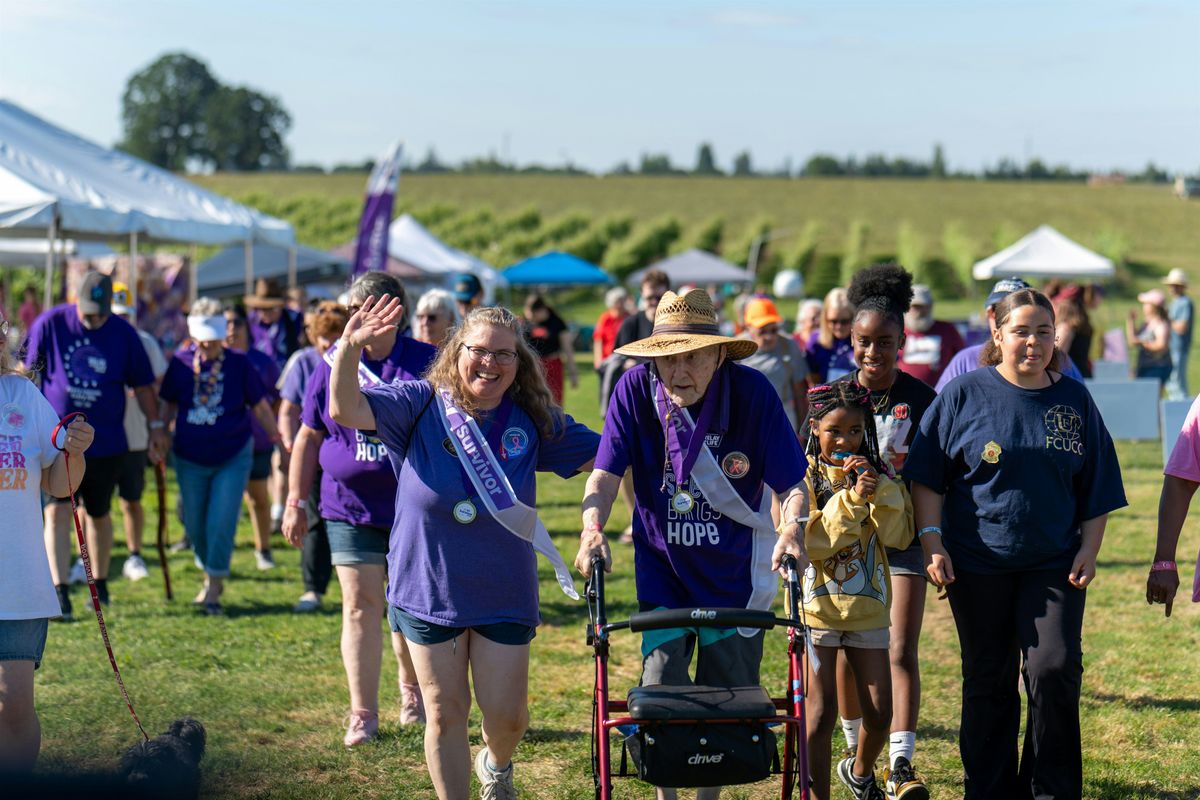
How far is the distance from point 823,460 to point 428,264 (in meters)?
27.6

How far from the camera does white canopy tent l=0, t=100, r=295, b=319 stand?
12250 millimetres

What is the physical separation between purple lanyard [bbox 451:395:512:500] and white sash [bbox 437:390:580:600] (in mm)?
17

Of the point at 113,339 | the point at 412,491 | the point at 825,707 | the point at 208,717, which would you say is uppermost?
the point at 113,339

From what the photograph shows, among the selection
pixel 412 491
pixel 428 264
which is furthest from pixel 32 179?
pixel 428 264

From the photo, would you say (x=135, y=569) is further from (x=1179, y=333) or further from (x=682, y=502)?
(x=1179, y=333)

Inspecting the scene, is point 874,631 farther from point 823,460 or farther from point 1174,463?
point 1174,463

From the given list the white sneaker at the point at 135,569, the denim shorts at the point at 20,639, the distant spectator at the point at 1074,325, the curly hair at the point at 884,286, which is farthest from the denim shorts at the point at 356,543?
the distant spectator at the point at 1074,325

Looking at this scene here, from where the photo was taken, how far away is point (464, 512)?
4.42 metres

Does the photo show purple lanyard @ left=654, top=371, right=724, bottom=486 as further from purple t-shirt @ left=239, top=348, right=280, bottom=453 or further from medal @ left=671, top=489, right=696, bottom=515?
purple t-shirt @ left=239, top=348, right=280, bottom=453

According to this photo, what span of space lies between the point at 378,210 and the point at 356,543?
16.9m

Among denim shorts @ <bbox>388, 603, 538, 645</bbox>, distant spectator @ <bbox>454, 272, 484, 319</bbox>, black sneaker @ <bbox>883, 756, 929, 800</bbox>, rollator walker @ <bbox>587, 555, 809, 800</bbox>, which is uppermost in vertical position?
distant spectator @ <bbox>454, 272, 484, 319</bbox>

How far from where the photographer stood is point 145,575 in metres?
9.79

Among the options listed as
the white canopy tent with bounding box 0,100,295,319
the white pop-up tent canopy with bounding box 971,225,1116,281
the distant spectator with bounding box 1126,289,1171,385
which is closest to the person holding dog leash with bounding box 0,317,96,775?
the white canopy tent with bounding box 0,100,295,319

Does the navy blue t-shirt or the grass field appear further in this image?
the grass field
